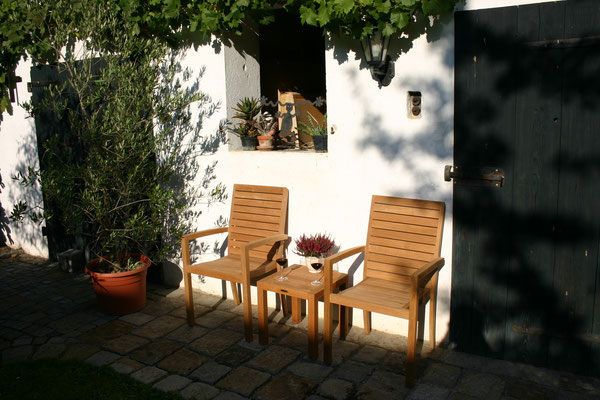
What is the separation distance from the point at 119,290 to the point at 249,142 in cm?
164

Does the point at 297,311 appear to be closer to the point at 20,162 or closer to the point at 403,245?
the point at 403,245

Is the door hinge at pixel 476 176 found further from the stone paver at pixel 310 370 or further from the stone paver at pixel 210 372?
the stone paver at pixel 210 372

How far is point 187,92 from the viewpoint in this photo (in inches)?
177

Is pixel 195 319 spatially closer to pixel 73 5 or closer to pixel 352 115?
pixel 352 115

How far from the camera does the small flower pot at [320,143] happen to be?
4020 mm

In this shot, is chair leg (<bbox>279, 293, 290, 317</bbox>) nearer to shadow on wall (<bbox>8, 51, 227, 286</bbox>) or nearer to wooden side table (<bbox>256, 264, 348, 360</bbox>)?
wooden side table (<bbox>256, 264, 348, 360</bbox>)

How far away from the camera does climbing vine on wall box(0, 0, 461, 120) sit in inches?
129

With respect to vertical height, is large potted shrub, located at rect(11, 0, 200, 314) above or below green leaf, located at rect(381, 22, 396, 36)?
below

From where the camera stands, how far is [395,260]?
364cm

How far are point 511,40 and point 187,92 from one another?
264 centimetres

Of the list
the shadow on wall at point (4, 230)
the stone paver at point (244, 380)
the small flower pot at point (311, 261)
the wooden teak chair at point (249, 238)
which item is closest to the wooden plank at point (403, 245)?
the small flower pot at point (311, 261)

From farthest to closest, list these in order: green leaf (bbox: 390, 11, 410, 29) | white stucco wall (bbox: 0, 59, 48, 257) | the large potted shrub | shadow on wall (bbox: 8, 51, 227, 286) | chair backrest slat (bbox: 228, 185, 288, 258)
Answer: white stucco wall (bbox: 0, 59, 48, 257), shadow on wall (bbox: 8, 51, 227, 286), chair backrest slat (bbox: 228, 185, 288, 258), the large potted shrub, green leaf (bbox: 390, 11, 410, 29)

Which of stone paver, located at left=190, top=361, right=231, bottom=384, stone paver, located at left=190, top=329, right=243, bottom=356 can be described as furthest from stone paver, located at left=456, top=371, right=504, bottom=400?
stone paver, located at left=190, top=329, right=243, bottom=356

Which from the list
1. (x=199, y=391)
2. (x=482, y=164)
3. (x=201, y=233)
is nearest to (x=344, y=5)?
(x=482, y=164)
